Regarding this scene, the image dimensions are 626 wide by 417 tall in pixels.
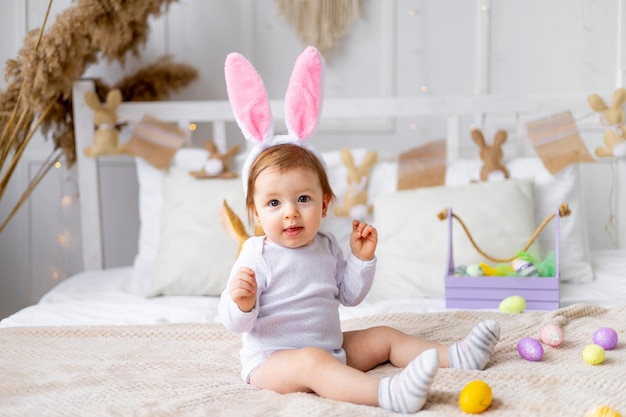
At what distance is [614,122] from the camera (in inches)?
85.8

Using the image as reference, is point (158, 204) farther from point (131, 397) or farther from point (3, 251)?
point (131, 397)

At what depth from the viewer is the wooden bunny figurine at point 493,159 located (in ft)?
6.99

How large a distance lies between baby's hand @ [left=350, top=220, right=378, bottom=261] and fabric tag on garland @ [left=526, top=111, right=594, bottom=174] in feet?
3.30

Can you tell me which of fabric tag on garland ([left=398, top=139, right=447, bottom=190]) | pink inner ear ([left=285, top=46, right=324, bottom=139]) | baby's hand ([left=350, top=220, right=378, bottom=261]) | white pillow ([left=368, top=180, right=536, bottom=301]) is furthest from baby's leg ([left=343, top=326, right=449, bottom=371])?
fabric tag on garland ([left=398, top=139, right=447, bottom=190])

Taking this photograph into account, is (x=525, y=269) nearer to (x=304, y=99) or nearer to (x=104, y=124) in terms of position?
(x=304, y=99)

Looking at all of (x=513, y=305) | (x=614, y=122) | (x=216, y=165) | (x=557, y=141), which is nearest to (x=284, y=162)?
(x=513, y=305)

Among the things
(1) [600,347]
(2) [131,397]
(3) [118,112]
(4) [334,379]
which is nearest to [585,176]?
(1) [600,347]

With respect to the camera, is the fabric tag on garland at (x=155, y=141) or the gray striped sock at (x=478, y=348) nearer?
the gray striped sock at (x=478, y=348)

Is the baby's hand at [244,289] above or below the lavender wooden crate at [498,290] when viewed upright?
above

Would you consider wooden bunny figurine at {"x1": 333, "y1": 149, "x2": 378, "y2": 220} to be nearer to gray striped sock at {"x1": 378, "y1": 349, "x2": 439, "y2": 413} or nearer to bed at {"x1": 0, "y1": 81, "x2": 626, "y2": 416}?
bed at {"x1": 0, "y1": 81, "x2": 626, "y2": 416}

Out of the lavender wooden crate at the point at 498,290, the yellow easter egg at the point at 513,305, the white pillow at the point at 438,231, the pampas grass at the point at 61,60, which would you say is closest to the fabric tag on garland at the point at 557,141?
the white pillow at the point at 438,231

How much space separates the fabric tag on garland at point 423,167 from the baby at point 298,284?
0.87 m

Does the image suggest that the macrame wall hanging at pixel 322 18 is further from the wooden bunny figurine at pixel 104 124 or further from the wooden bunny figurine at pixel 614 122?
the wooden bunny figurine at pixel 614 122

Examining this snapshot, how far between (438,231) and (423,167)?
273 millimetres
